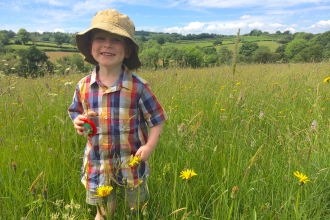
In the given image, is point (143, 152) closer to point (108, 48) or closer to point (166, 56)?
point (108, 48)

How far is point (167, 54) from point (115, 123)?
1044cm

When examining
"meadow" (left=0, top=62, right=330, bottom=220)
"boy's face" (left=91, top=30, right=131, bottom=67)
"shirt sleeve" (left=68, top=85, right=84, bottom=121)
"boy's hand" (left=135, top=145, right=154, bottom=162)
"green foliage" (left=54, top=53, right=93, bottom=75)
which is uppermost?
"boy's face" (left=91, top=30, right=131, bottom=67)

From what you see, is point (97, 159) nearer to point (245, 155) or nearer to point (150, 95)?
point (150, 95)

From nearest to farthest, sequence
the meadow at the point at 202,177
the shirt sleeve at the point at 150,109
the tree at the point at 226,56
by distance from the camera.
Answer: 1. the meadow at the point at 202,177
2. the shirt sleeve at the point at 150,109
3. the tree at the point at 226,56

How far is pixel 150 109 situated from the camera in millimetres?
1545

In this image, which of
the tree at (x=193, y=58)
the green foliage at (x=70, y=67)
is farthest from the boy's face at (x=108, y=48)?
the tree at (x=193, y=58)

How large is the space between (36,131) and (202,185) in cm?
177

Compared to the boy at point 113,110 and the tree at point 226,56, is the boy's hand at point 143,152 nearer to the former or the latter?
the boy at point 113,110

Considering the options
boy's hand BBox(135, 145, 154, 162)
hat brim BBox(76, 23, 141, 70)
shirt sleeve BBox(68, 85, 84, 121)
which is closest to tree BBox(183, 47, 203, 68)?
hat brim BBox(76, 23, 141, 70)

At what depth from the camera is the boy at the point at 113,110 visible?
1.46 m

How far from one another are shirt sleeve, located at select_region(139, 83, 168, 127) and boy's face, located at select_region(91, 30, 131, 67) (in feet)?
0.76

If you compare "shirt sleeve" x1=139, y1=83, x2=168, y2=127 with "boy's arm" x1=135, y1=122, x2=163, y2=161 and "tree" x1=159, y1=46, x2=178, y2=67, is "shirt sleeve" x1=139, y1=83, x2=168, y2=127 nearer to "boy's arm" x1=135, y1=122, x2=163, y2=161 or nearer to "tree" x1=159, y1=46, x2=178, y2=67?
"boy's arm" x1=135, y1=122, x2=163, y2=161

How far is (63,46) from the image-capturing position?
24.5m

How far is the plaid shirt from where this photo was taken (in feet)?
4.82
